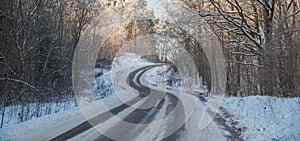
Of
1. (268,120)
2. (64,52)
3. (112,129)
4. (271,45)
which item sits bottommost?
(112,129)

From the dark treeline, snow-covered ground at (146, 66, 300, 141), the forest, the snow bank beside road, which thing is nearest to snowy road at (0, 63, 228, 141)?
snow-covered ground at (146, 66, 300, 141)

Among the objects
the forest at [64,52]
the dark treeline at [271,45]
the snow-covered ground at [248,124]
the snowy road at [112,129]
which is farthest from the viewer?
the forest at [64,52]

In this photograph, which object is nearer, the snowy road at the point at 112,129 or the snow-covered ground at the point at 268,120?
the snow-covered ground at the point at 268,120

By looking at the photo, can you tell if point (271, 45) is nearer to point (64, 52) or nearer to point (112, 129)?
point (112, 129)

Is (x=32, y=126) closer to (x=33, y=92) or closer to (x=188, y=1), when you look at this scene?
(x=33, y=92)

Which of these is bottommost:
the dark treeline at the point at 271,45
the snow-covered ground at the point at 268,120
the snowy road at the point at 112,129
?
the snowy road at the point at 112,129

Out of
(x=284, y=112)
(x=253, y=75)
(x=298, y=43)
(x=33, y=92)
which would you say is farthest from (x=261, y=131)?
(x=33, y=92)

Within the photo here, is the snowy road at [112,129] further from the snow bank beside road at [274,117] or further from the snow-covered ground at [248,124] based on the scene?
the snow bank beside road at [274,117]

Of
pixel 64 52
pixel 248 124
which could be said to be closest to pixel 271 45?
pixel 248 124

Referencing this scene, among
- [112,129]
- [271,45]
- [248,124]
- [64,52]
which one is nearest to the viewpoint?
[112,129]

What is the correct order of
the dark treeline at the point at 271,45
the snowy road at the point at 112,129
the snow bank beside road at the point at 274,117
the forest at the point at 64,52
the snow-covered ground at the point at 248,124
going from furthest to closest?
the forest at the point at 64,52 < the dark treeline at the point at 271,45 < the snowy road at the point at 112,129 < the snow-covered ground at the point at 248,124 < the snow bank beside road at the point at 274,117

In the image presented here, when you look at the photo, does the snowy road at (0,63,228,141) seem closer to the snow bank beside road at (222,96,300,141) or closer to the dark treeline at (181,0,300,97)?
the snow bank beside road at (222,96,300,141)

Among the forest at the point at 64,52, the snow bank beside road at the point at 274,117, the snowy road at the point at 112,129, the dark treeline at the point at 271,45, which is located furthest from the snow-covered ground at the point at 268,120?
the forest at the point at 64,52

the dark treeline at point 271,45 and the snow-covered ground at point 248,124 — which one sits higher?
the dark treeline at point 271,45
